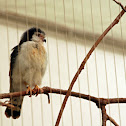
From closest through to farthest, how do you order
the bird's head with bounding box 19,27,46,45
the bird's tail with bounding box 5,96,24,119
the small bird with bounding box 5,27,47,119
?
the bird's tail with bounding box 5,96,24,119, the small bird with bounding box 5,27,47,119, the bird's head with bounding box 19,27,46,45

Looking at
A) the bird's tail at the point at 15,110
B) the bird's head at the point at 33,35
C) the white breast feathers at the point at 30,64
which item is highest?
the bird's head at the point at 33,35

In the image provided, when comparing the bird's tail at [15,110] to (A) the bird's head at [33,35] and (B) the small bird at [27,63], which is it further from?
(A) the bird's head at [33,35]

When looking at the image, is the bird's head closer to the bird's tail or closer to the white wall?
the white wall

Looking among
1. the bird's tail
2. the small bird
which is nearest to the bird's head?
the small bird

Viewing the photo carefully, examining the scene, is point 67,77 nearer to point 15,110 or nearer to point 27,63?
point 27,63

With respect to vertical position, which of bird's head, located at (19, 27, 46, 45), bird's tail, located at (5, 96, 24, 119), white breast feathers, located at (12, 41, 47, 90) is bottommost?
bird's tail, located at (5, 96, 24, 119)

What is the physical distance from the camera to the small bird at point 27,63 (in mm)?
2091

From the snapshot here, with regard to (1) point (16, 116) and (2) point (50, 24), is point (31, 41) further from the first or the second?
(1) point (16, 116)

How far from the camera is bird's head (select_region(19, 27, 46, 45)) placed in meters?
2.22

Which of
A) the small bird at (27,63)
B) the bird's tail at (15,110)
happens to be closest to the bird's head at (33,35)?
the small bird at (27,63)

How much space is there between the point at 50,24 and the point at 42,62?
31 cm

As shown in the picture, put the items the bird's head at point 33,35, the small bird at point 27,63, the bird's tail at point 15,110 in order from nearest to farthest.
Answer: the bird's tail at point 15,110 < the small bird at point 27,63 < the bird's head at point 33,35

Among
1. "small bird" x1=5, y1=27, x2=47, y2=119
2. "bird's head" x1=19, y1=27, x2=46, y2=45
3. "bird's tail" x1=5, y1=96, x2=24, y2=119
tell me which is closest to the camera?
"bird's tail" x1=5, y1=96, x2=24, y2=119

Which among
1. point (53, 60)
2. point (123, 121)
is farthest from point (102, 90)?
point (53, 60)
